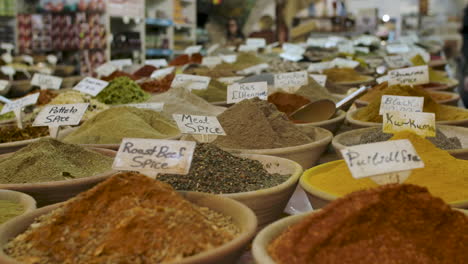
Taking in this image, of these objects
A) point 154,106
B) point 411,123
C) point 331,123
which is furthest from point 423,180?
point 154,106

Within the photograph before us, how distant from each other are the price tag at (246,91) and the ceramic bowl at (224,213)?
0.91m

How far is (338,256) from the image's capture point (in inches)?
30.0

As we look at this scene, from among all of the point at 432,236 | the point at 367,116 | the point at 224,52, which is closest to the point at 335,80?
the point at 367,116

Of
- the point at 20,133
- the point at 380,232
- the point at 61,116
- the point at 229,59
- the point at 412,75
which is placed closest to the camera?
the point at 380,232

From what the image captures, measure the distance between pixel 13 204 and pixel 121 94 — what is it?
1321mm

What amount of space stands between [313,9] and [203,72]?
546cm

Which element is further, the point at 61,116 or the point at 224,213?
the point at 61,116

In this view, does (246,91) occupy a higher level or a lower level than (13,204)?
higher

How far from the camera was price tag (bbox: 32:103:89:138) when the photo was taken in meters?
1.39

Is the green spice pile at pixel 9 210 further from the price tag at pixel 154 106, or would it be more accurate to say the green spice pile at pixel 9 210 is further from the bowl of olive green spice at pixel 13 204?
the price tag at pixel 154 106

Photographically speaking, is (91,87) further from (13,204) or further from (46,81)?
(13,204)

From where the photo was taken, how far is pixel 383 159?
93 cm

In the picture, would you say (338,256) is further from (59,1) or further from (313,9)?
(313,9)

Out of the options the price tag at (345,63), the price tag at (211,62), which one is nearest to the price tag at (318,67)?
the price tag at (345,63)
